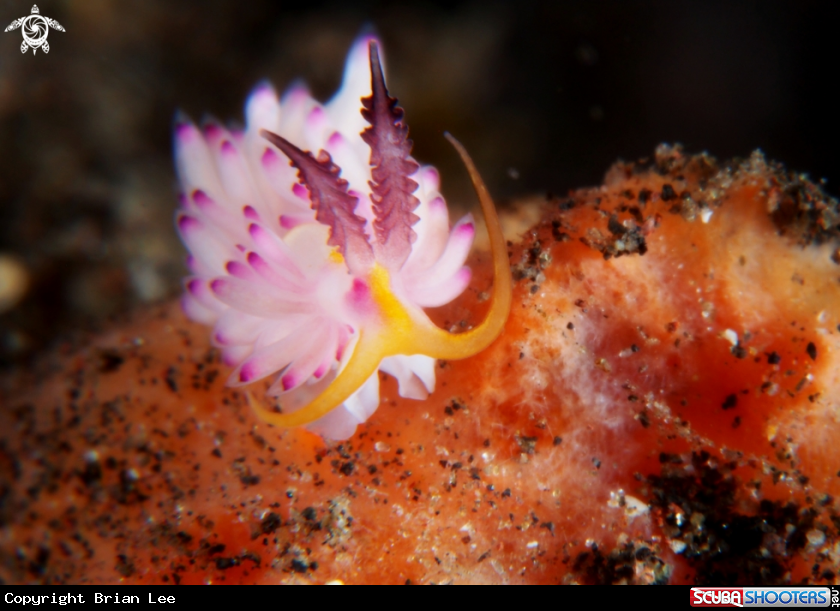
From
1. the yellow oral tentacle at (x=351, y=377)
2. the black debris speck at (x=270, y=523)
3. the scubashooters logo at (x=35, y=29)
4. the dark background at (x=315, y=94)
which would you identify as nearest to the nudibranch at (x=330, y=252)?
the yellow oral tentacle at (x=351, y=377)

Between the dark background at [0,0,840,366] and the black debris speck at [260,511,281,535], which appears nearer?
the black debris speck at [260,511,281,535]

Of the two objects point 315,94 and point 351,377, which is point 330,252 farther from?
point 315,94

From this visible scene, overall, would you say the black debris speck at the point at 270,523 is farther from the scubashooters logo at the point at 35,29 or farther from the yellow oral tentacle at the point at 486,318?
the scubashooters logo at the point at 35,29

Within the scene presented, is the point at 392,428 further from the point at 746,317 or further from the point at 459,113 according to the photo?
the point at 459,113

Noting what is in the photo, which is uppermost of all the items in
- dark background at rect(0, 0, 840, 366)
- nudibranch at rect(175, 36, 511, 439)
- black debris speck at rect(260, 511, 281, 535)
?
dark background at rect(0, 0, 840, 366)

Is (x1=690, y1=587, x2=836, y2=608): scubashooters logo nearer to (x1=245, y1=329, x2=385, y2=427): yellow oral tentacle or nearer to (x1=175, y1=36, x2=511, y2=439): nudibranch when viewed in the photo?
(x1=175, y1=36, x2=511, y2=439): nudibranch

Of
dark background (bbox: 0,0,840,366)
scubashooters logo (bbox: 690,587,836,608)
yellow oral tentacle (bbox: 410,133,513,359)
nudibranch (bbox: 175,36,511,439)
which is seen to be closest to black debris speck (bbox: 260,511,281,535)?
nudibranch (bbox: 175,36,511,439)

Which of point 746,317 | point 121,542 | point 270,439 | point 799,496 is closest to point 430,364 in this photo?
point 270,439
